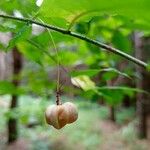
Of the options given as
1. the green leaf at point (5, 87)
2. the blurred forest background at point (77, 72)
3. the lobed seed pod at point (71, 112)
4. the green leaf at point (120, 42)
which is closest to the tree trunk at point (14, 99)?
the blurred forest background at point (77, 72)

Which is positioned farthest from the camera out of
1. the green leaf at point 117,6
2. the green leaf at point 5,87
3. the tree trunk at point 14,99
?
the tree trunk at point 14,99

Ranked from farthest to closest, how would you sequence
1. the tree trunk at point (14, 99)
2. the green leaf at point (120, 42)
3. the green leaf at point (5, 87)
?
the tree trunk at point (14, 99)
the green leaf at point (120, 42)
the green leaf at point (5, 87)

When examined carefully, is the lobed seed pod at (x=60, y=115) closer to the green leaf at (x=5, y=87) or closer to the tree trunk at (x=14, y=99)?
the green leaf at (x=5, y=87)

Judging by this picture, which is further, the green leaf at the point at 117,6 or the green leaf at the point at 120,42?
the green leaf at the point at 120,42

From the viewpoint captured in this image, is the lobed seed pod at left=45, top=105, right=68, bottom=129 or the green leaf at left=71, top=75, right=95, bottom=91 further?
the green leaf at left=71, top=75, right=95, bottom=91

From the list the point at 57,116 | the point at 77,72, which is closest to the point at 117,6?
the point at 57,116

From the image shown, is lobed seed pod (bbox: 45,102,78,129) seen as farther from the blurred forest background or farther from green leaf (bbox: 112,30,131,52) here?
green leaf (bbox: 112,30,131,52)

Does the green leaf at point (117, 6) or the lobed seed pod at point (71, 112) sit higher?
the green leaf at point (117, 6)

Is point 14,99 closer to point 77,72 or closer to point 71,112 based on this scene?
point 77,72

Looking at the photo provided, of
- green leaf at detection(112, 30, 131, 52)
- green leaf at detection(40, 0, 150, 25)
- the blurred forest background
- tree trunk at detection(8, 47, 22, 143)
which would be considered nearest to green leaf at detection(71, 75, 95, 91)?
the blurred forest background
